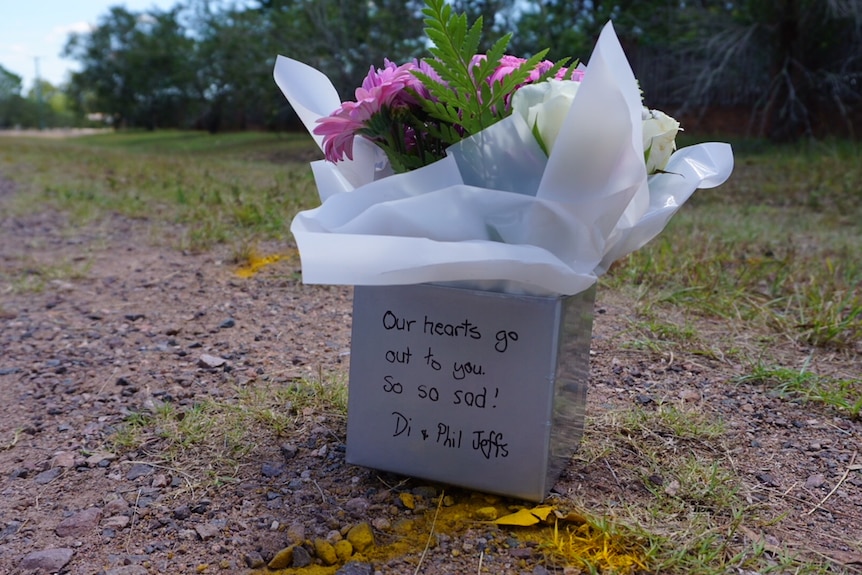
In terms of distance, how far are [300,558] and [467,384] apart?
0.39 m

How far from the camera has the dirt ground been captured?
123 cm

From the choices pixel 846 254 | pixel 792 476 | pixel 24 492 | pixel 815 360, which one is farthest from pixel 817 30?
pixel 24 492

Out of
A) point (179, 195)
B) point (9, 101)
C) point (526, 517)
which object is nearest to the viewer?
point (526, 517)

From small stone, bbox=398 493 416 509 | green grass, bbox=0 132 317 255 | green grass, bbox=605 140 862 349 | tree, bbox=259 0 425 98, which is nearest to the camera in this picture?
small stone, bbox=398 493 416 509

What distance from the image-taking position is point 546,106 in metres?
1.18

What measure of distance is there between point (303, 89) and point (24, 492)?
96 centimetres

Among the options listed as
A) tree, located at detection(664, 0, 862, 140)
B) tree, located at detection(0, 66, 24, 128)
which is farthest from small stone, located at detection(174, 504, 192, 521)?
tree, located at detection(0, 66, 24, 128)

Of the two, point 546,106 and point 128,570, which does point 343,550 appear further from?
point 546,106

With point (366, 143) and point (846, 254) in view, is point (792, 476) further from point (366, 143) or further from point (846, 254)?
point (846, 254)

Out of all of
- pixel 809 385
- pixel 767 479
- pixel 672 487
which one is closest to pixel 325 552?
pixel 672 487

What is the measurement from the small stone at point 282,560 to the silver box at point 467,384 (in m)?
0.26

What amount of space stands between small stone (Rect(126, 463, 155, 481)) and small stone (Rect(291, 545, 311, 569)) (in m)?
0.47

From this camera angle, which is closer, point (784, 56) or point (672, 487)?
point (672, 487)

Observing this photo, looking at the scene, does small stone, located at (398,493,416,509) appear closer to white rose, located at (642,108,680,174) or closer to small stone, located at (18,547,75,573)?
small stone, located at (18,547,75,573)
